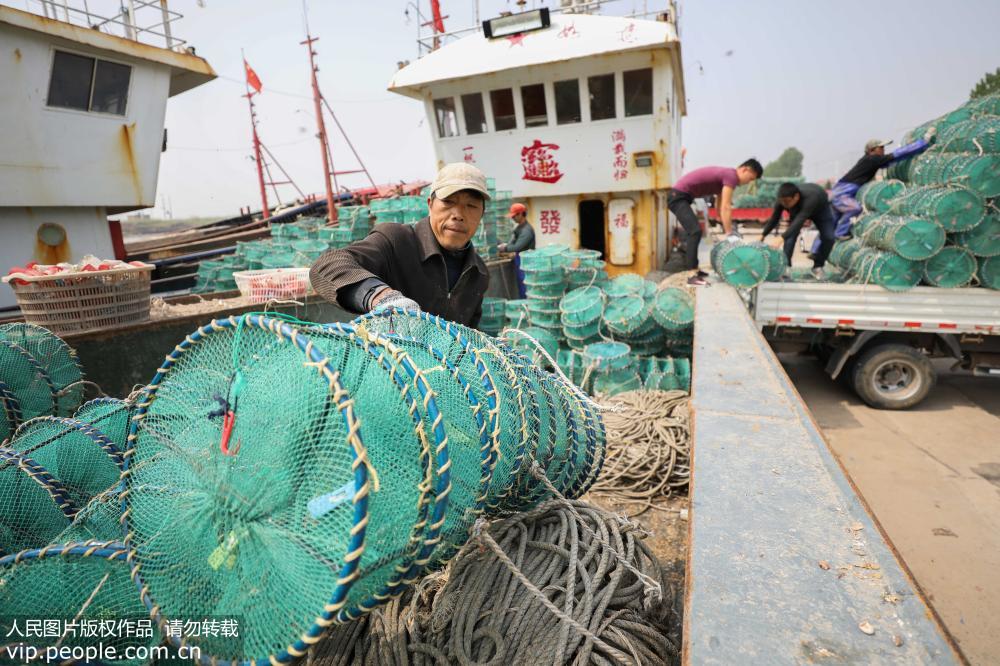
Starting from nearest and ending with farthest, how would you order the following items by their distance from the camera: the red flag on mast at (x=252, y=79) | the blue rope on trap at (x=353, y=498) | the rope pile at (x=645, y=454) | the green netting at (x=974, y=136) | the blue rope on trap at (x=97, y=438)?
the blue rope on trap at (x=353, y=498) < the blue rope on trap at (x=97, y=438) < the rope pile at (x=645, y=454) < the green netting at (x=974, y=136) < the red flag on mast at (x=252, y=79)

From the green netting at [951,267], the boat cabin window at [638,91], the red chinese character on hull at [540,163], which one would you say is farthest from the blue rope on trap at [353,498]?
the boat cabin window at [638,91]

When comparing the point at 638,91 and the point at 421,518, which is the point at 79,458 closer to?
the point at 421,518

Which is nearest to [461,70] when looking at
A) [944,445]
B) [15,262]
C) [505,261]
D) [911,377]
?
[505,261]

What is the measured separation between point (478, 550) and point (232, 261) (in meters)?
9.63

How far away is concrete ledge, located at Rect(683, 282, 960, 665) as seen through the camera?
4.20 feet

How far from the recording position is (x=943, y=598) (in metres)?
3.43

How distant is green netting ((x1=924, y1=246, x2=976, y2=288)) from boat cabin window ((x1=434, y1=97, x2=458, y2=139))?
10429 mm

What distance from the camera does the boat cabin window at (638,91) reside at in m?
11.0

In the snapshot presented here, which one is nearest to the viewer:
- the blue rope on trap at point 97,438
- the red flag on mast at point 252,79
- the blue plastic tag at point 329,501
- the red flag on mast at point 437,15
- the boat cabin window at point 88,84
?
the blue plastic tag at point 329,501

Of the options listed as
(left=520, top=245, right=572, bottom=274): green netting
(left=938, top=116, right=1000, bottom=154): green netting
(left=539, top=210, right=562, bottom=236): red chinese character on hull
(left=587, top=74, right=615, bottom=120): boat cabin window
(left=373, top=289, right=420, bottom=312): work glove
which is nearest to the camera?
(left=373, top=289, right=420, bottom=312): work glove

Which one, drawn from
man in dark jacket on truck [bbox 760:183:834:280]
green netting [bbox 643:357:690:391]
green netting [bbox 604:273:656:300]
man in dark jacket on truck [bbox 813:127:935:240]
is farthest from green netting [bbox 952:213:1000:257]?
green netting [bbox 604:273:656:300]

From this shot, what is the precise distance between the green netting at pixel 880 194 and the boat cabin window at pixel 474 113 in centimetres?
838

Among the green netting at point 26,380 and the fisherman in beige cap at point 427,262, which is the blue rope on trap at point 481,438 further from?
the green netting at point 26,380

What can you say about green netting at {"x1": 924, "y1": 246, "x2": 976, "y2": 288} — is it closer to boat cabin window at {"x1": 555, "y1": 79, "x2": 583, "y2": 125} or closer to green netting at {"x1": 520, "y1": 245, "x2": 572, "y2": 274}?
green netting at {"x1": 520, "y1": 245, "x2": 572, "y2": 274}
